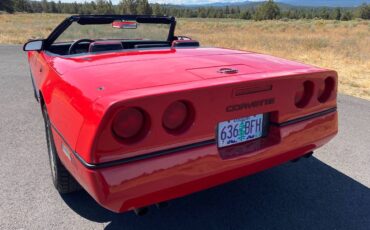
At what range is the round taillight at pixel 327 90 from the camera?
2592 millimetres

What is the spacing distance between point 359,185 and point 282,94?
56.0 inches

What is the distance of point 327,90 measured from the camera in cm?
261

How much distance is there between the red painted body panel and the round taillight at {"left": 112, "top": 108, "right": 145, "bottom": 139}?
2.2 inches

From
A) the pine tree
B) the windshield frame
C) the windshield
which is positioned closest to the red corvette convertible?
the windshield frame

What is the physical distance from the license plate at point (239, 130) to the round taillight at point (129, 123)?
496 mm

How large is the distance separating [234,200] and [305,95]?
3.29 ft

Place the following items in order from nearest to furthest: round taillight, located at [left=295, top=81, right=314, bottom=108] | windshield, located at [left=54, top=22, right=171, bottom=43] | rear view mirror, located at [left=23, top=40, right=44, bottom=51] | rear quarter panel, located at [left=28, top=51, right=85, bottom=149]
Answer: rear quarter panel, located at [left=28, top=51, right=85, bottom=149] → round taillight, located at [left=295, top=81, right=314, bottom=108] → rear view mirror, located at [left=23, top=40, right=44, bottom=51] → windshield, located at [left=54, top=22, right=171, bottom=43]

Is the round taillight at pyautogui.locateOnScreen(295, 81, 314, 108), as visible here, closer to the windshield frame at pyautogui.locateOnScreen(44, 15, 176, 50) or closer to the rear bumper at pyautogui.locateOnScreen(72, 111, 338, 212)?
the rear bumper at pyautogui.locateOnScreen(72, 111, 338, 212)

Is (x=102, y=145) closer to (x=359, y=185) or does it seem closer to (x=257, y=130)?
(x=257, y=130)

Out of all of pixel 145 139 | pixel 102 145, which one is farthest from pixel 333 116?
pixel 102 145

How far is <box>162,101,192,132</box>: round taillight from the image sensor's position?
6.18ft

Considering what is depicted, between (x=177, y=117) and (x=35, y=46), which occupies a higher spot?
(x=35, y=46)

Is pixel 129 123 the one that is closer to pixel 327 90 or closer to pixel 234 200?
pixel 234 200

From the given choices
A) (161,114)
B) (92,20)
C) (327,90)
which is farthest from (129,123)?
(92,20)
